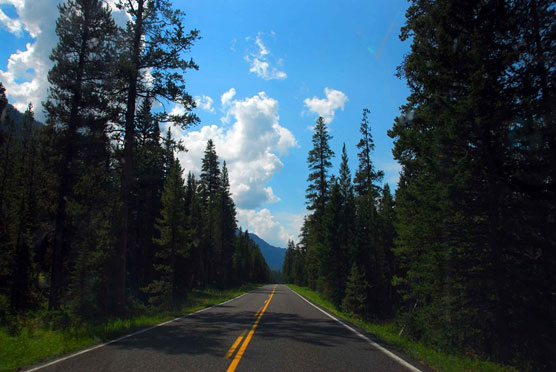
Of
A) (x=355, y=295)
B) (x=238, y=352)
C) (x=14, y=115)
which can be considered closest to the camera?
(x=238, y=352)

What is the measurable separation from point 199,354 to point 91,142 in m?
14.0

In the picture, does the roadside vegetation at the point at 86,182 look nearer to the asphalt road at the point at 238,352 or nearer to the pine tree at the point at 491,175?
the asphalt road at the point at 238,352

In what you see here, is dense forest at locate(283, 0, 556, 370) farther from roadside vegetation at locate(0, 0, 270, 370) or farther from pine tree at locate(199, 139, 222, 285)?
pine tree at locate(199, 139, 222, 285)

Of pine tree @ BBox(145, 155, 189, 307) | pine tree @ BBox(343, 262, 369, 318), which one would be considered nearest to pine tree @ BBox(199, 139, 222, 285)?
pine tree @ BBox(145, 155, 189, 307)

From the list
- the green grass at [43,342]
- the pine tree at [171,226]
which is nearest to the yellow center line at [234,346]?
the green grass at [43,342]

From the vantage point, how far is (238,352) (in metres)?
7.27

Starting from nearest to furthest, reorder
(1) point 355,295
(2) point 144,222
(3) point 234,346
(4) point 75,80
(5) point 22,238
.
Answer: (3) point 234,346 < (4) point 75,80 < (5) point 22,238 < (1) point 355,295 < (2) point 144,222

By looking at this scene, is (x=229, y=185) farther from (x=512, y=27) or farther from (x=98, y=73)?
(x=512, y=27)

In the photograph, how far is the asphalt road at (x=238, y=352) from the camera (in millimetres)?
6137

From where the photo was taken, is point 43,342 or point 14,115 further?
point 14,115

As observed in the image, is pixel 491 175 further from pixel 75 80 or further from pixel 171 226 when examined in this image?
pixel 171 226

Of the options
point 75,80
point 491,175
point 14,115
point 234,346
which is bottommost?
point 234,346

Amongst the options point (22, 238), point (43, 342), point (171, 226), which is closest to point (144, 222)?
point (171, 226)

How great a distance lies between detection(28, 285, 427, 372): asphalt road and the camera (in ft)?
20.1
